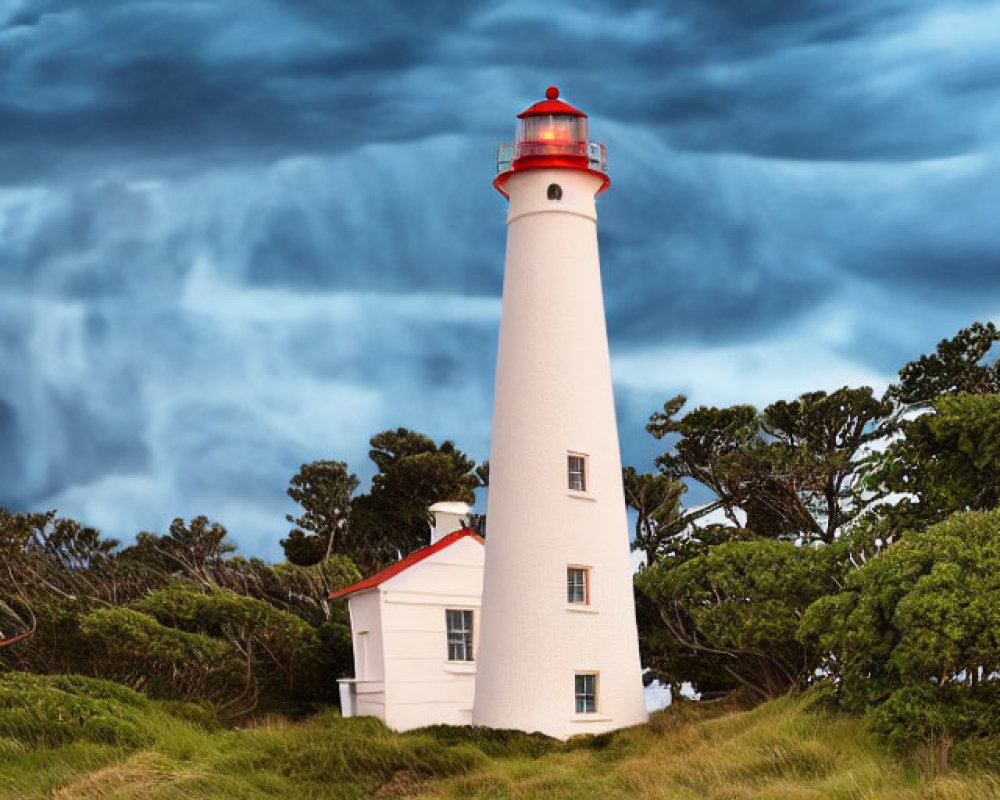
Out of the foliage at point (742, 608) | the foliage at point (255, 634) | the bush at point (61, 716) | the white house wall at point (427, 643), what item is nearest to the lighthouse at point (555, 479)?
the foliage at point (742, 608)

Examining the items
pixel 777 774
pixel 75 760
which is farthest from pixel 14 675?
pixel 777 774

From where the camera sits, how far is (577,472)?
73.3 feet

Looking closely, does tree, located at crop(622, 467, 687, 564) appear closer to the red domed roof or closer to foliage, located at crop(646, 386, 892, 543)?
foliage, located at crop(646, 386, 892, 543)

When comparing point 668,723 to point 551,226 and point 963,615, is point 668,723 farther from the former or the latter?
point 551,226

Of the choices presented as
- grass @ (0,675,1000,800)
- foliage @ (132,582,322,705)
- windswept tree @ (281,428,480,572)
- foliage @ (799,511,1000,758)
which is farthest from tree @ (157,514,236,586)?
foliage @ (799,511,1000,758)

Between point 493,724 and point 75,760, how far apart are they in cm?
731

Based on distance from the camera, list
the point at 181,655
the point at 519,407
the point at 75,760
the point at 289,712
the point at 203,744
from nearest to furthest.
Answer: the point at 75,760 < the point at 203,744 < the point at 519,407 < the point at 181,655 < the point at 289,712

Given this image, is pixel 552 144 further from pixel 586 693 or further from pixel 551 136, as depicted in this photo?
pixel 586 693

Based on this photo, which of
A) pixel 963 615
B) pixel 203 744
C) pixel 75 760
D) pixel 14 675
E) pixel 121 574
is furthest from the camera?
pixel 121 574

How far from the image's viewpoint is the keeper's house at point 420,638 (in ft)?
78.2

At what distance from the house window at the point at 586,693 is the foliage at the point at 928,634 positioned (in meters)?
5.65

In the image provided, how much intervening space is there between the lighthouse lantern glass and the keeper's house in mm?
8141

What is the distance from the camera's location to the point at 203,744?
18.8m

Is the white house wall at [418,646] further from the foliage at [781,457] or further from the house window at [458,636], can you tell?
the foliage at [781,457]
